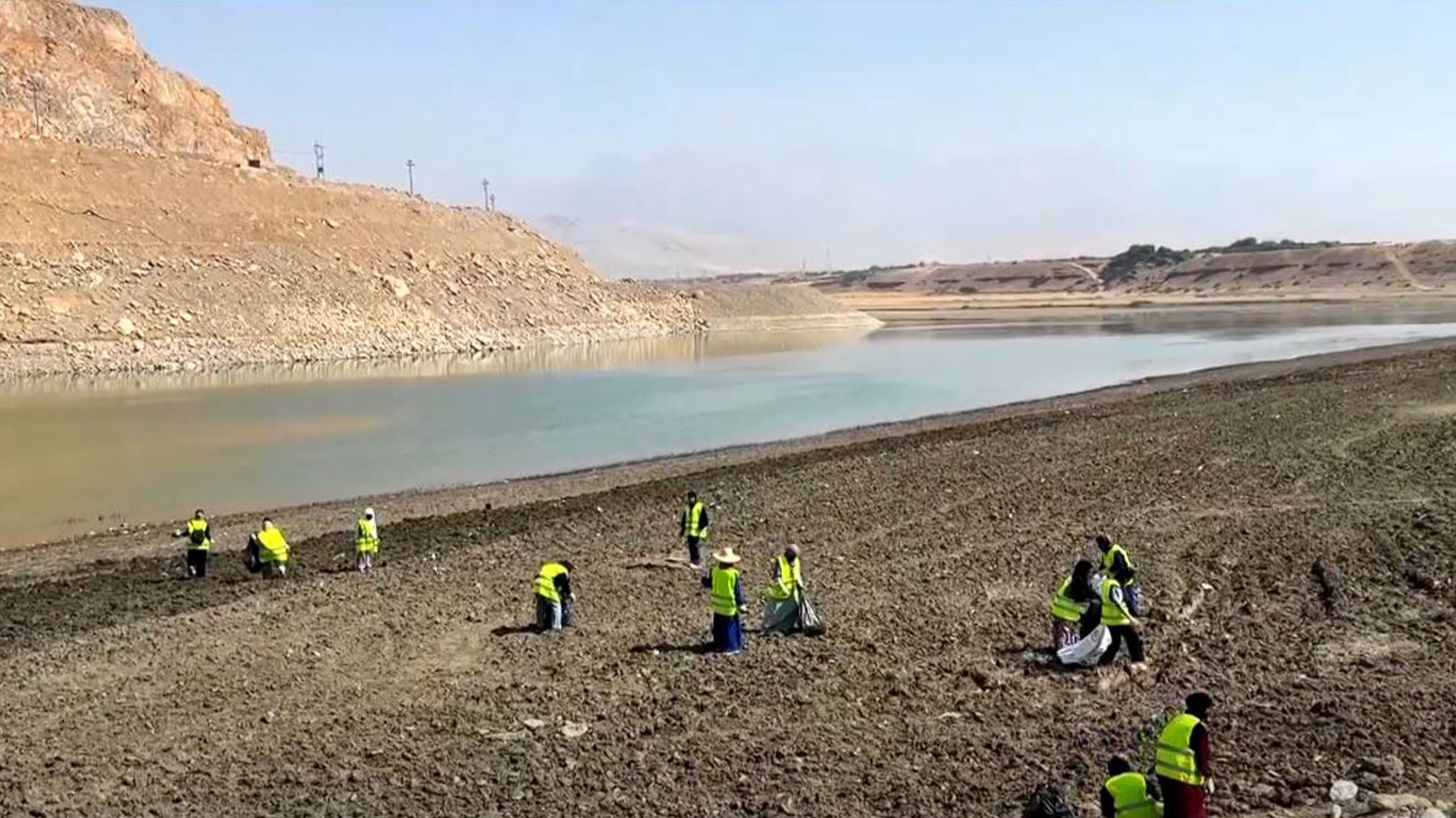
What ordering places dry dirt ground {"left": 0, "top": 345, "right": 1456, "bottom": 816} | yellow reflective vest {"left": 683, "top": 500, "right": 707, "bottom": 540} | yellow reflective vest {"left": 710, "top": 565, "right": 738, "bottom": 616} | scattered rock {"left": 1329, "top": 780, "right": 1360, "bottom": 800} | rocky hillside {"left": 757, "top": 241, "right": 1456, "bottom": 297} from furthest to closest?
rocky hillside {"left": 757, "top": 241, "right": 1456, "bottom": 297} < yellow reflective vest {"left": 683, "top": 500, "right": 707, "bottom": 540} < yellow reflective vest {"left": 710, "top": 565, "right": 738, "bottom": 616} < dry dirt ground {"left": 0, "top": 345, "right": 1456, "bottom": 816} < scattered rock {"left": 1329, "top": 780, "right": 1360, "bottom": 800}

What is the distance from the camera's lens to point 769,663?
11352mm

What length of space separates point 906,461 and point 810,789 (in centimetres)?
1497

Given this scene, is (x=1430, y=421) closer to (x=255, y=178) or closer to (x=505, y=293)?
(x=505, y=293)

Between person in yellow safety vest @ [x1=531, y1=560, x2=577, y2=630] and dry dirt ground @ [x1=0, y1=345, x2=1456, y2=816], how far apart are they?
1.10ft

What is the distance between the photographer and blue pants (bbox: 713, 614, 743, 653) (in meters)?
11.7

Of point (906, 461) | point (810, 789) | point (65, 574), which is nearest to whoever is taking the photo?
point (810, 789)

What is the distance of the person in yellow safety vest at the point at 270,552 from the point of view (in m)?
16.4

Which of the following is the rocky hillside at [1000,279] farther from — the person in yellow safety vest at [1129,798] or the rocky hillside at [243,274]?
the person in yellow safety vest at [1129,798]

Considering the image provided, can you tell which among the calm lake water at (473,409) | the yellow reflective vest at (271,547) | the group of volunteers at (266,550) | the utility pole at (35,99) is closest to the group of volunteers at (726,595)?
the group of volunteers at (266,550)

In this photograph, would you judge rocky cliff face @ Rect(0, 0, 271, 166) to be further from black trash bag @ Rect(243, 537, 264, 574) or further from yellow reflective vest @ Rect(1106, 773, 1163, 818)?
yellow reflective vest @ Rect(1106, 773, 1163, 818)

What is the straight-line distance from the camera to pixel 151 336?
56.6 metres

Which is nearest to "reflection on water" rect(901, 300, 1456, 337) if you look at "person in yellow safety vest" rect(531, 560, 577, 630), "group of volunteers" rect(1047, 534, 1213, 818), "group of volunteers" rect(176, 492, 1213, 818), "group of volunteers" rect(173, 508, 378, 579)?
"group of volunteers" rect(173, 508, 378, 579)

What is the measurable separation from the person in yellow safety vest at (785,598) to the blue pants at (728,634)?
0.69 metres

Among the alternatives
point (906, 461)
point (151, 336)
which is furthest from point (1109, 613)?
point (151, 336)
